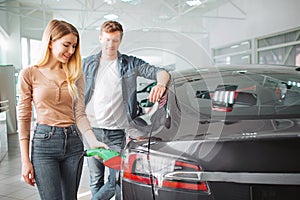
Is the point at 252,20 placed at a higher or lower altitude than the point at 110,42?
higher

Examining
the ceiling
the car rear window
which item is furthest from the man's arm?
the ceiling

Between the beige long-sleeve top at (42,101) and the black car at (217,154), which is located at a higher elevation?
the beige long-sleeve top at (42,101)

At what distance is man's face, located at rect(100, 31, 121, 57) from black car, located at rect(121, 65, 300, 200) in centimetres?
47

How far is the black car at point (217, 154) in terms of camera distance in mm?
791

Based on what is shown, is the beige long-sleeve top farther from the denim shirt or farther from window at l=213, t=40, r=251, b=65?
window at l=213, t=40, r=251, b=65

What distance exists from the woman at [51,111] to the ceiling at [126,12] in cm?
321

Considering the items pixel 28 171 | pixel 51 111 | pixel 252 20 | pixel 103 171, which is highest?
pixel 252 20

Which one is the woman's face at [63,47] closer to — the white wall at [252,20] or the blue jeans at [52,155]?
the blue jeans at [52,155]

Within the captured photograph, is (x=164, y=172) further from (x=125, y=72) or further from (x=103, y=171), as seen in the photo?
(x=103, y=171)

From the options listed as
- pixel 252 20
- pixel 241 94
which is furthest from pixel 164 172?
pixel 252 20

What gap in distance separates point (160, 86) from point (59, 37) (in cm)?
44

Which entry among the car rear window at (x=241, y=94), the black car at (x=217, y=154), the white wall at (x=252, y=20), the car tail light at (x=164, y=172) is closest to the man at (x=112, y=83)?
the car rear window at (x=241, y=94)

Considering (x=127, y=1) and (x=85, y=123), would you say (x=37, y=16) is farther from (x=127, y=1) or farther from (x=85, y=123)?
(x=85, y=123)

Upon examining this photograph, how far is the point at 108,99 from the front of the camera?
1496 millimetres
